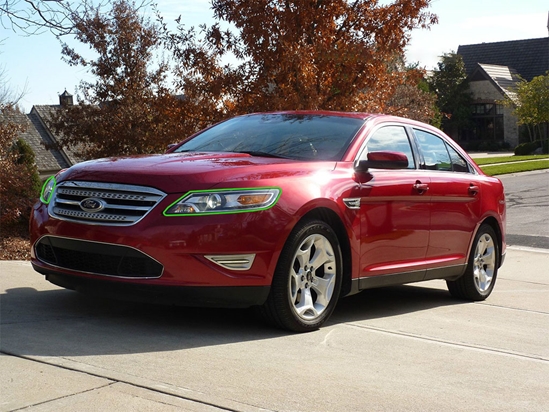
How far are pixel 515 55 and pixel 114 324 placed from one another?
7407 centimetres

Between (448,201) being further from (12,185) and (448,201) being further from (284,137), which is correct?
(12,185)

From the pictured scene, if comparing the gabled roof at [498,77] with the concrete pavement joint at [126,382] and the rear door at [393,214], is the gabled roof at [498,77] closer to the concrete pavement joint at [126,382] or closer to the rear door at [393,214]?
the rear door at [393,214]

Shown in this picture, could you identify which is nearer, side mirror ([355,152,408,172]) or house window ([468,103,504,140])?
side mirror ([355,152,408,172])

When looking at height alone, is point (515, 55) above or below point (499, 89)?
above

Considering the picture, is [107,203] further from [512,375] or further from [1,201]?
[1,201]

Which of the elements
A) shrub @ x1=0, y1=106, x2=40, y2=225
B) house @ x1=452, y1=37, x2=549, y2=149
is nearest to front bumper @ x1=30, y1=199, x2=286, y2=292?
shrub @ x1=0, y1=106, x2=40, y2=225

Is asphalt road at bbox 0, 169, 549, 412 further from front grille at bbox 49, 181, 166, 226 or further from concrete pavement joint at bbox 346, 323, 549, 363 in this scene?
front grille at bbox 49, 181, 166, 226

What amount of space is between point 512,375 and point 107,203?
2.74 m

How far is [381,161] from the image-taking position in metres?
6.44

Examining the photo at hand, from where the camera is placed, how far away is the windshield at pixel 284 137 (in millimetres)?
6504

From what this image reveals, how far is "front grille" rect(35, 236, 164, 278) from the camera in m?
5.38

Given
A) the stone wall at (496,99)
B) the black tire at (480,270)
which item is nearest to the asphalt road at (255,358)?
the black tire at (480,270)

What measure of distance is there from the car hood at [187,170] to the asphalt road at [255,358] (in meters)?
0.98

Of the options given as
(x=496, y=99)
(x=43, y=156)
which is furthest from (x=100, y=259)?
(x=496, y=99)
